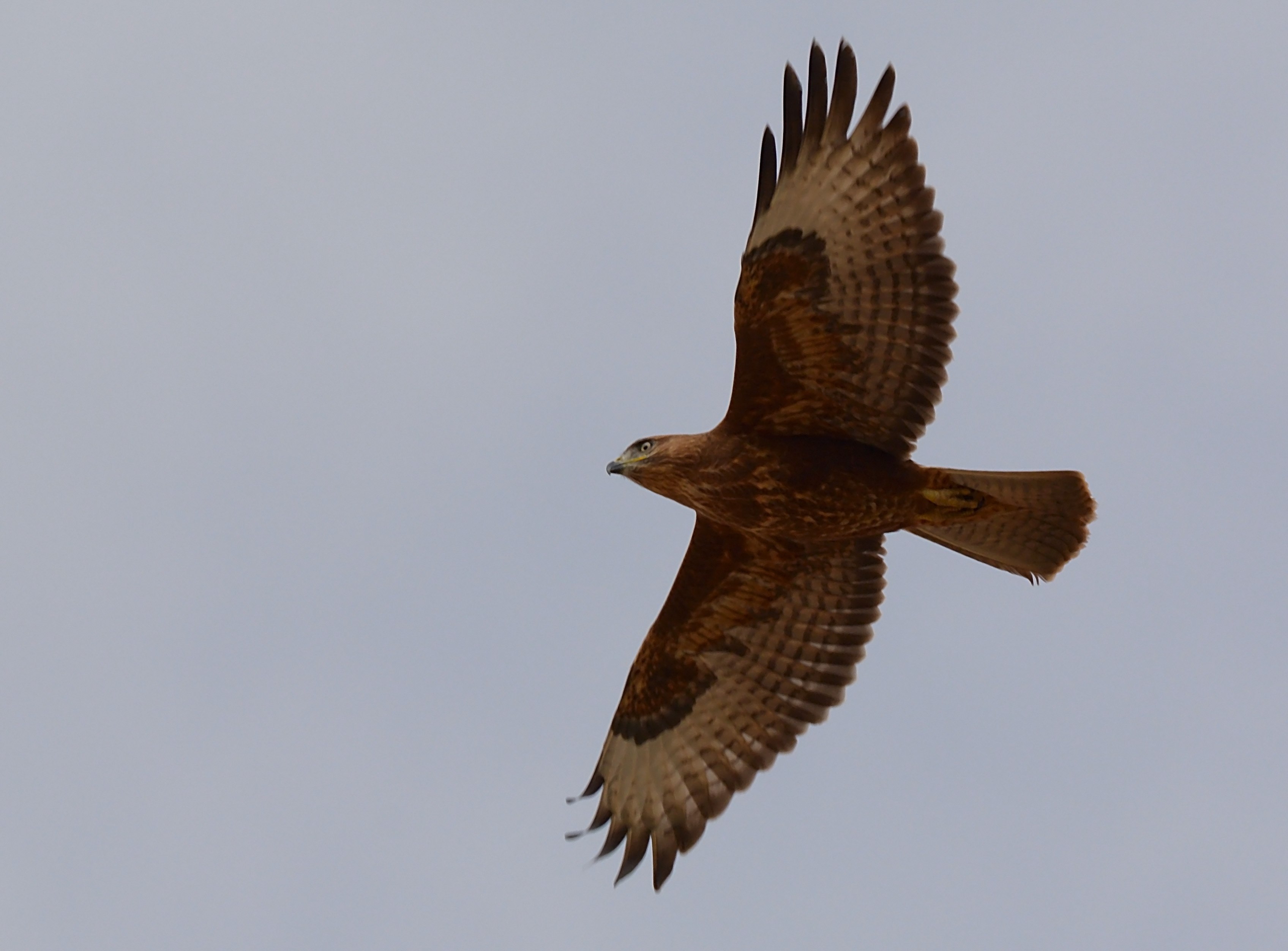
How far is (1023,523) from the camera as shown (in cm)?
1002

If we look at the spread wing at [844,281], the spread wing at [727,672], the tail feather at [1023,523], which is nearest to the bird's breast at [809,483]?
the spread wing at [844,281]

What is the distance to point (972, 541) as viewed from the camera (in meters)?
10.2

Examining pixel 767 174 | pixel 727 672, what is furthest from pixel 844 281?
pixel 727 672

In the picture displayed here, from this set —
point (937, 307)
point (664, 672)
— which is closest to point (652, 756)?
point (664, 672)

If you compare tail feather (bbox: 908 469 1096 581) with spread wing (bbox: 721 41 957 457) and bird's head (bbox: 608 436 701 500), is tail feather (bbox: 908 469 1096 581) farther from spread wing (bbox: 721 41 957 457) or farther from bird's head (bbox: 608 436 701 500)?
bird's head (bbox: 608 436 701 500)

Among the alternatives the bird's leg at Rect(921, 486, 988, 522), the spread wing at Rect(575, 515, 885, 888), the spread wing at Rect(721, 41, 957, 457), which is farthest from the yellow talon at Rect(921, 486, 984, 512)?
the spread wing at Rect(575, 515, 885, 888)

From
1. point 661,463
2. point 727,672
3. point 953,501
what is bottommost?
point 727,672

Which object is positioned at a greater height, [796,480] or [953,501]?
[953,501]

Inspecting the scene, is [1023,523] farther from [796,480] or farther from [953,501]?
[796,480]

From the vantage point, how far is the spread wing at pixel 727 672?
11.0 metres

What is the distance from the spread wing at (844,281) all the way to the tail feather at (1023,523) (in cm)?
57

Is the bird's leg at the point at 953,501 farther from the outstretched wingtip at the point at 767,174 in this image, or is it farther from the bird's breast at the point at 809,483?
the outstretched wingtip at the point at 767,174

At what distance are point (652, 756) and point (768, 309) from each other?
352 centimetres

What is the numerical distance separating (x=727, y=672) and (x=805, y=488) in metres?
2.01
